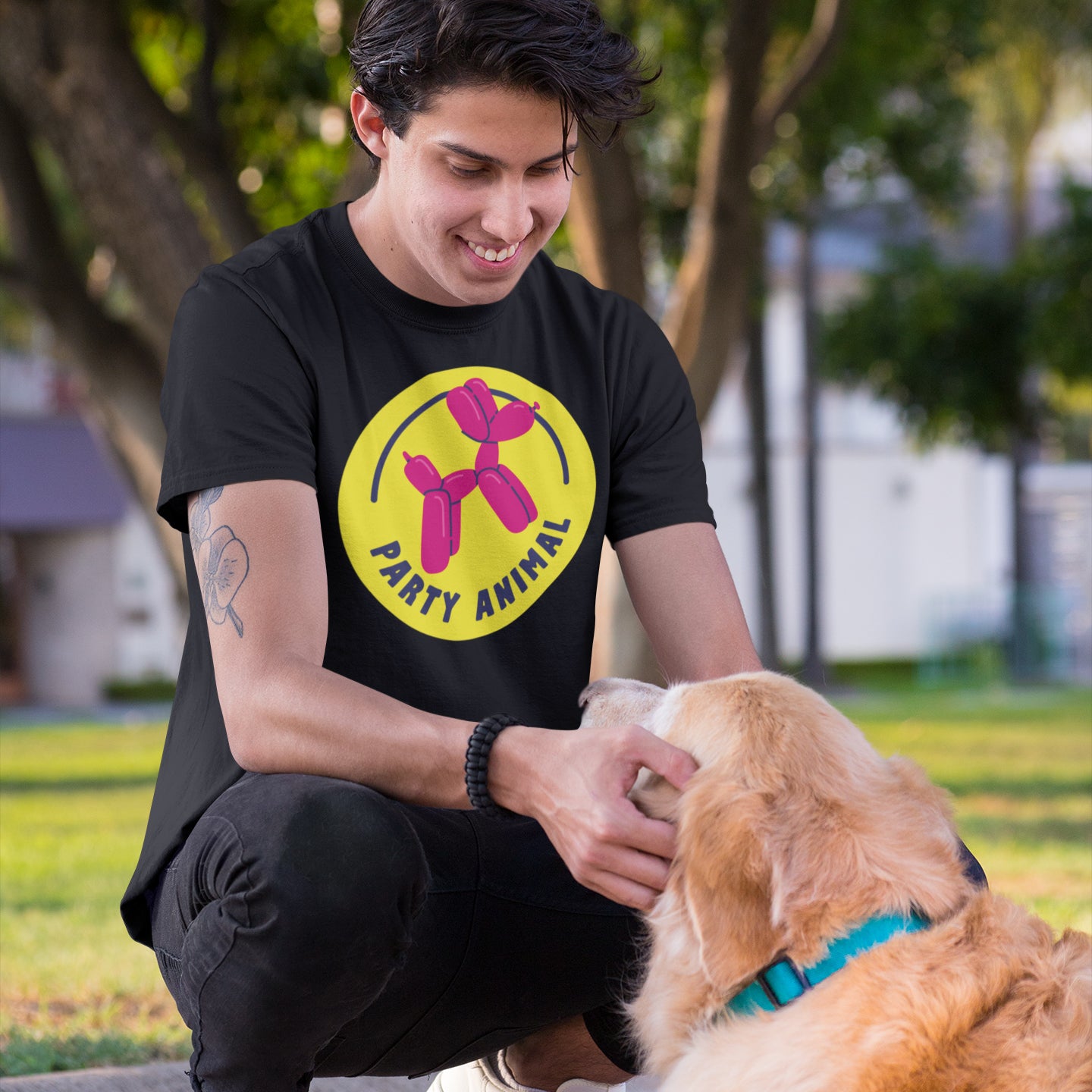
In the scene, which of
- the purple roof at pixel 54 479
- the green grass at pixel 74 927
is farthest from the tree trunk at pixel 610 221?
the purple roof at pixel 54 479

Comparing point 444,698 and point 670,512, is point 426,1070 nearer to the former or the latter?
point 444,698

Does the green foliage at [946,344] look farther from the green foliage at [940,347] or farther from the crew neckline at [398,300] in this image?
Result: the crew neckline at [398,300]

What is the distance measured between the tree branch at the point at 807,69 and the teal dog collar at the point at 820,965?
24.5 feet

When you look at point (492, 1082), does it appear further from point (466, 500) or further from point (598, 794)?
point (466, 500)

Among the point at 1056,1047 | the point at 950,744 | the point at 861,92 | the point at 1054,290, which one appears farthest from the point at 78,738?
the point at 1056,1047

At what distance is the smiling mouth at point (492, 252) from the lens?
2836 mm

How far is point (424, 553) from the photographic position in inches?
114

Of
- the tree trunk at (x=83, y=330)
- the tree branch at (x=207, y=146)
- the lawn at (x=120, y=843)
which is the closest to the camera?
the lawn at (x=120, y=843)

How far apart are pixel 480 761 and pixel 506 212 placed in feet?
3.61

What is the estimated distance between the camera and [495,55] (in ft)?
8.73

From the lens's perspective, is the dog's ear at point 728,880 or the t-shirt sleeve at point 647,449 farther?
the t-shirt sleeve at point 647,449

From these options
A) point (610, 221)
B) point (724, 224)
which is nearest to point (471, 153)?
point (610, 221)

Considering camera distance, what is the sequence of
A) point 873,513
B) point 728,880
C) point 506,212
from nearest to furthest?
point 728,880 → point 506,212 → point 873,513

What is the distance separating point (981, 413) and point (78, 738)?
13.5 m
